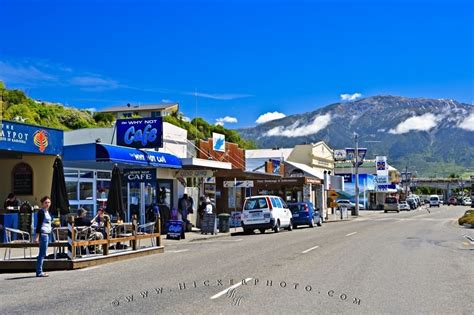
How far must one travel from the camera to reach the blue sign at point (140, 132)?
31141 millimetres

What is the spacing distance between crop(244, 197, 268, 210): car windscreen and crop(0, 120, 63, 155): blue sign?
10.6m

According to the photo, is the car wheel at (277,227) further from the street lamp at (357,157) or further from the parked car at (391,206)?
the parked car at (391,206)

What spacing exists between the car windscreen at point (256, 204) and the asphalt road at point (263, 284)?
36.9 feet

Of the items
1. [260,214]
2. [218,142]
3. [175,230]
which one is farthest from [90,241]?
[218,142]

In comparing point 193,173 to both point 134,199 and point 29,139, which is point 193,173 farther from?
point 29,139

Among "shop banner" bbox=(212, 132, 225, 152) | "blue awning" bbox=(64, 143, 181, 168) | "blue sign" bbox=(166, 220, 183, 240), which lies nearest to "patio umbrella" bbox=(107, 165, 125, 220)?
"blue awning" bbox=(64, 143, 181, 168)

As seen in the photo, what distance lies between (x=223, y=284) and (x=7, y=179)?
53.0ft

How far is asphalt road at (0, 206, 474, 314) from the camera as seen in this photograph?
33.2ft

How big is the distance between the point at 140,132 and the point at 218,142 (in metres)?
11.9

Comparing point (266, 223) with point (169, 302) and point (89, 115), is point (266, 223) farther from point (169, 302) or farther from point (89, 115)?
point (89, 115)

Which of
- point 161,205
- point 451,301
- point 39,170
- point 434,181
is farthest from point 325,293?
point 434,181

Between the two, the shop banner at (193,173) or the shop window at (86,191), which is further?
the shop banner at (193,173)

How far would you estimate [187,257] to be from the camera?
1923cm

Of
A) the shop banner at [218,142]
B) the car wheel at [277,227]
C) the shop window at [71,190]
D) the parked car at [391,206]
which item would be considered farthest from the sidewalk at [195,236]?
the parked car at [391,206]
